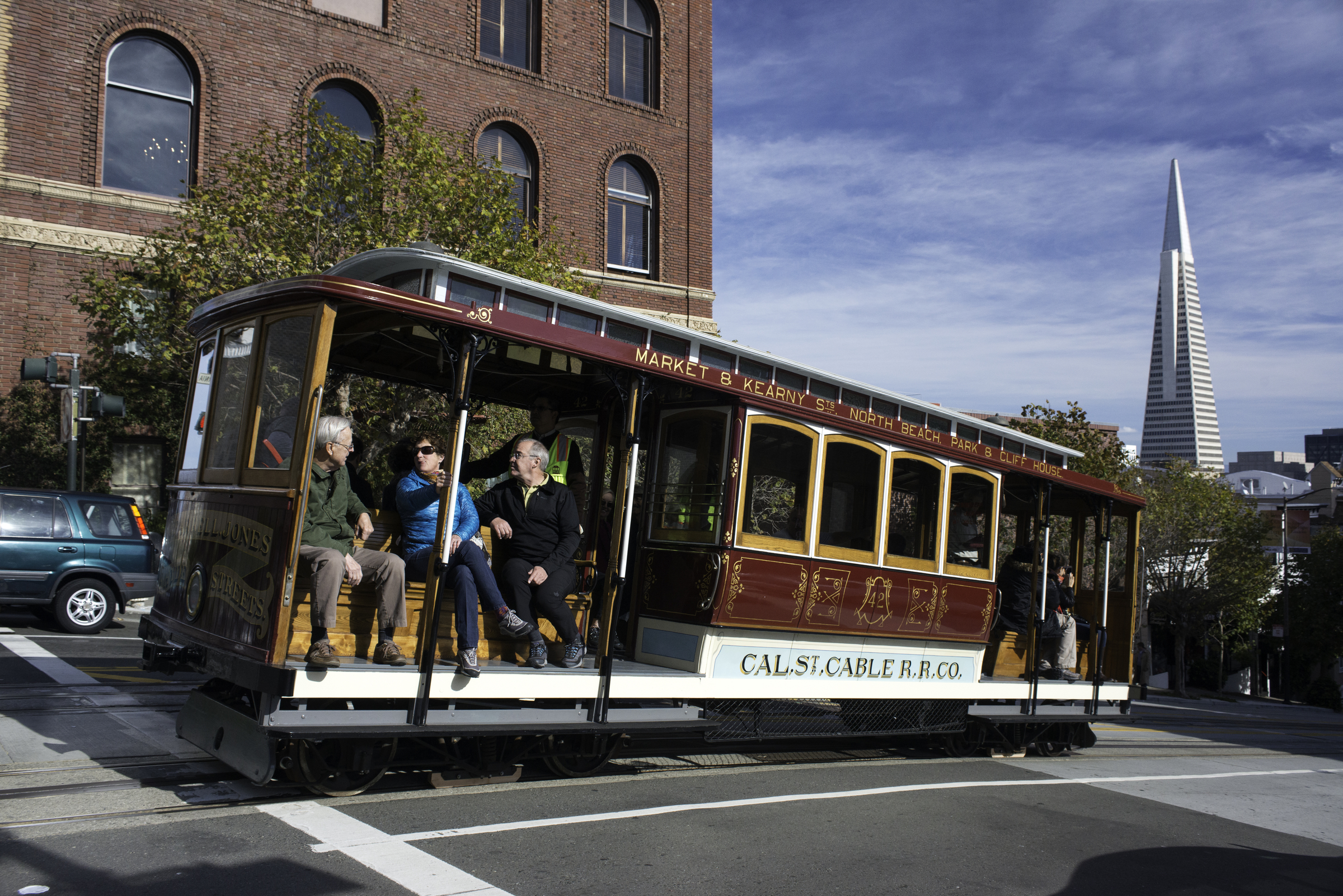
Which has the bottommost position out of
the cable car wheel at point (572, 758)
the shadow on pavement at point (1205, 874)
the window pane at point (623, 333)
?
the shadow on pavement at point (1205, 874)

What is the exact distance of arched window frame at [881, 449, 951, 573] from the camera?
8.56m

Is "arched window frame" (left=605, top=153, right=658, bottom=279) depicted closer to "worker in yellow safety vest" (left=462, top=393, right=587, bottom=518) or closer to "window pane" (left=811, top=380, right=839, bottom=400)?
"worker in yellow safety vest" (left=462, top=393, right=587, bottom=518)

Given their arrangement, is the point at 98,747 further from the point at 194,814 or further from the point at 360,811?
the point at 360,811

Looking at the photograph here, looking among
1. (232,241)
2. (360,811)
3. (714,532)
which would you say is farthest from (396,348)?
(232,241)

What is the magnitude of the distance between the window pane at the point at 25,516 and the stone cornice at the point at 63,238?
7.20 meters

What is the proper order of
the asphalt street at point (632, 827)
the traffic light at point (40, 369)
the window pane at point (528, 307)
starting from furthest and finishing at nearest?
the traffic light at point (40, 369), the window pane at point (528, 307), the asphalt street at point (632, 827)

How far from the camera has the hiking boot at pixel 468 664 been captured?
19.4 ft

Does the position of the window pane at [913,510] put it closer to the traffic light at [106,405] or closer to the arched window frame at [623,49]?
the traffic light at [106,405]

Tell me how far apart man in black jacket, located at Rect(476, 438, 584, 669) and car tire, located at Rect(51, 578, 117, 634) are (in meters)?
8.84

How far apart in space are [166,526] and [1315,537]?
55.0 m

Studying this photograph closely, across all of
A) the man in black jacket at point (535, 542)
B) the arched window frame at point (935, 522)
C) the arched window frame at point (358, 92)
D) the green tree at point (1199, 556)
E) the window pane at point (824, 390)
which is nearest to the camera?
the man in black jacket at point (535, 542)

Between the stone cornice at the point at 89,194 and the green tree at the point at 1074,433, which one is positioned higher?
the stone cornice at the point at 89,194

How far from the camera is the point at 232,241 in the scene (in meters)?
14.4

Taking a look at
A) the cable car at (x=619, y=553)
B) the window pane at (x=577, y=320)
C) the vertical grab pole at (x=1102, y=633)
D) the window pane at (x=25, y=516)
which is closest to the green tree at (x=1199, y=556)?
the vertical grab pole at (x=1102, y=633)
